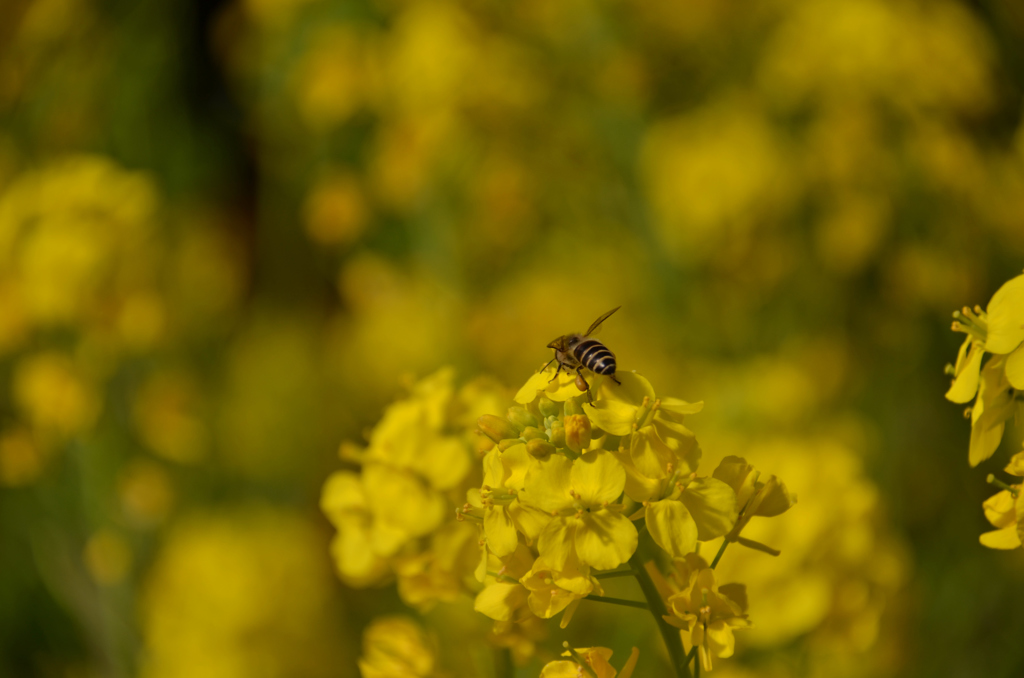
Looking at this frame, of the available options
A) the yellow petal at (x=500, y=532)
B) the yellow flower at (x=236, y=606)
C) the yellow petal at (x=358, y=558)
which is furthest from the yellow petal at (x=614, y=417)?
the yellow flower at (x=236, y=606)

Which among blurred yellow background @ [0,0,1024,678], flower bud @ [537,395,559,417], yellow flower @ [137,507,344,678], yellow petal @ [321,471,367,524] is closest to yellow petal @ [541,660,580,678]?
flower bud @ [537,395,559,417]

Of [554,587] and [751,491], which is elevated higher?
[751,491]

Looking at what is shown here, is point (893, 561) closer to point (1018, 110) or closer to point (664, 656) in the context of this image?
point (664, 656)

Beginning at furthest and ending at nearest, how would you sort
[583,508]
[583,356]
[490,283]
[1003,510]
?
[490,283] < [583,356] < [1003,510] < [583,508]

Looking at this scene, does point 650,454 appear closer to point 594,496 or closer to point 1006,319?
point 594,496

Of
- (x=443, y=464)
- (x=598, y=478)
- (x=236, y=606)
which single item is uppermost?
(x=236, y=606)

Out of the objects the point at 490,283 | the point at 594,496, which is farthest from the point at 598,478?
the point at 490,283
